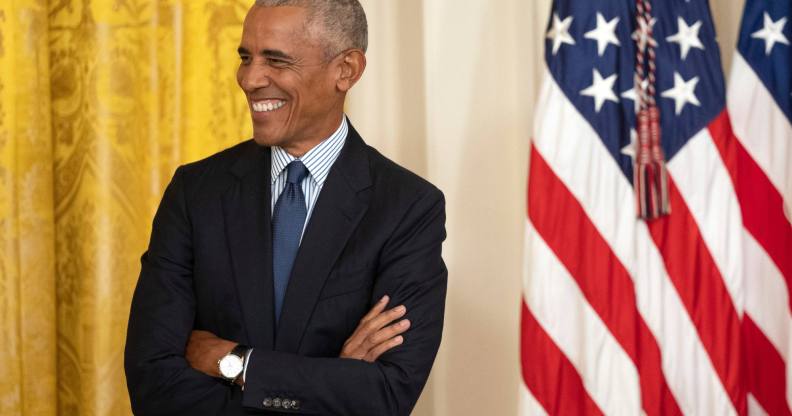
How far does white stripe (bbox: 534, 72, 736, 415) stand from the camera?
3.12 meters

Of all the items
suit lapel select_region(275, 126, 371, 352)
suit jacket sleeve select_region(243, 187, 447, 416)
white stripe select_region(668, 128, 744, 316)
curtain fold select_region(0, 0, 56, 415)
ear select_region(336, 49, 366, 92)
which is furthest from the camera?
curtain fold select_region(0, 0, 56, 415)

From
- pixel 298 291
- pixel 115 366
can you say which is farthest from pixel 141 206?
pixel 298 291

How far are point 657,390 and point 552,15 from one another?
115 cm

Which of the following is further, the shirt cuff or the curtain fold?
the curtain fold

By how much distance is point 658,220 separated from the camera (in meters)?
3.16

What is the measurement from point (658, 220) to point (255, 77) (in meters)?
1.29

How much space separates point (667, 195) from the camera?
3.06m

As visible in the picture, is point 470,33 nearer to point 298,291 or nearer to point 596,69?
point 596,69

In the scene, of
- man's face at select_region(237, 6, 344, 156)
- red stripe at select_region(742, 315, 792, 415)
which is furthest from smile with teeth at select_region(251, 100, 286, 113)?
red stripe at select_region(742, 315, 792, 415)

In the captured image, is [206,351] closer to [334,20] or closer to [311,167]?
[311,167]

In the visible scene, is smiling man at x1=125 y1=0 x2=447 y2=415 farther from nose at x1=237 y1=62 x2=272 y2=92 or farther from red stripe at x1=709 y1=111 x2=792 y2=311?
red stripe at x1=709 y1=111 x2=792 y2=311

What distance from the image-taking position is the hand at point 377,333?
251 cm

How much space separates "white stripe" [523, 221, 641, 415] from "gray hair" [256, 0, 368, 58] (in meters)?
0.86

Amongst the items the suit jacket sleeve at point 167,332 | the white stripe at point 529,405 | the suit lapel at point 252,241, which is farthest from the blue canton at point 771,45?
the suit jacket sleeve at point 167,332
